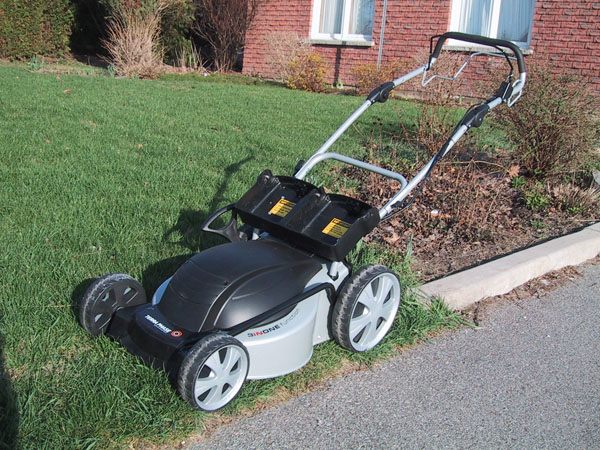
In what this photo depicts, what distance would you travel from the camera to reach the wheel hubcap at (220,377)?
8.96 feet

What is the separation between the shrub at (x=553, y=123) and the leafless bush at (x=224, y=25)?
10650mm

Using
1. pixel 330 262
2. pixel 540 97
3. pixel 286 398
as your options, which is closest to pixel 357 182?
pixel 540 97

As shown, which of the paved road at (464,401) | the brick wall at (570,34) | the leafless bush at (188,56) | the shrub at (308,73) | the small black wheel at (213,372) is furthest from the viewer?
the leafless bush at (188,56)

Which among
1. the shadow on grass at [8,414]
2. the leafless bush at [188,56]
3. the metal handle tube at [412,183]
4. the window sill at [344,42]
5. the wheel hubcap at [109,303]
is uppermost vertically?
the window sill at [344,42]

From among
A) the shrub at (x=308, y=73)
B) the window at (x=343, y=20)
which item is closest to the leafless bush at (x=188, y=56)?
the window at (x=343, y=20)

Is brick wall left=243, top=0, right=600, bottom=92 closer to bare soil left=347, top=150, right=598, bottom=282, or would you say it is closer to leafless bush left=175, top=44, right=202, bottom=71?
leafless bush left=175, top=44, right=202, bottom=71

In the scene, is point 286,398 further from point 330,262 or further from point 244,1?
point 244,1

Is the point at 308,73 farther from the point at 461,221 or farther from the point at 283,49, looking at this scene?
the point at 461,221

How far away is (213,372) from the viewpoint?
276cm

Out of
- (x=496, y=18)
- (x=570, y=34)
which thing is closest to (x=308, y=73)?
(x=496, y=18)

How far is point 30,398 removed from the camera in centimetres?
269

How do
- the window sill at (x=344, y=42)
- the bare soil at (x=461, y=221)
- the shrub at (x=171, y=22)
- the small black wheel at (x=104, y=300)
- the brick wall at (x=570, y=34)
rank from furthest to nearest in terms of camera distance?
the shrub at (x=171, y=22)
the window sill at (x=344, y=42)
the brick wall at (x=570, y=34)
the bare soil at (x=461, y=221)
the small black wheel at (x=104, y=300)

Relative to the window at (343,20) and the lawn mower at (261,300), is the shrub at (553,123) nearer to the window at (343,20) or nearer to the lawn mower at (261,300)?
the lawn mower at (261,300)

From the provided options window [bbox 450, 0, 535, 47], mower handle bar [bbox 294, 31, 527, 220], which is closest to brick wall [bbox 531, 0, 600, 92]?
window [bbox 450, 0, 535, 47]
